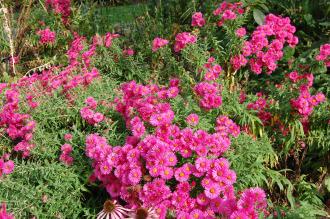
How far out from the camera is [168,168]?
8.16ft

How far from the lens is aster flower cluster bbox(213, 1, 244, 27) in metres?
3.74

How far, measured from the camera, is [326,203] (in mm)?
3256

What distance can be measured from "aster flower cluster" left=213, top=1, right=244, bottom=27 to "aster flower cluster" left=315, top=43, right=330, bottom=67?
30.5 inches

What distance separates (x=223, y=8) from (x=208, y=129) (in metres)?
1.43

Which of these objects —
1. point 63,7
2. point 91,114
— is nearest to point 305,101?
point 91,114

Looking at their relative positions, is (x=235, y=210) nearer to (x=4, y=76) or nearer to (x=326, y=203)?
(x=326, y=203)

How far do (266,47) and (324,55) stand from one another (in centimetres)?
57

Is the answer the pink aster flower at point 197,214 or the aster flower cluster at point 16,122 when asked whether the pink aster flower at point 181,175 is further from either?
the aster flower cluster at point 16,122

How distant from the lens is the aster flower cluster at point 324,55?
A: 3225 mm

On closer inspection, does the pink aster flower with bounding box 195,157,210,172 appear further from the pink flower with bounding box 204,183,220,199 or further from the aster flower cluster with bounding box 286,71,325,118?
the aster flower cluster with bounding box 286,71,325,118

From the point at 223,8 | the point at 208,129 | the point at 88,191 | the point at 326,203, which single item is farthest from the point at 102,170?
the point at 223,8

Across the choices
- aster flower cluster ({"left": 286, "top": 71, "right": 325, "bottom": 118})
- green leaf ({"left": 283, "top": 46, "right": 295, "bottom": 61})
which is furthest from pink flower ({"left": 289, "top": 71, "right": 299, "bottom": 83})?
green leaf ({"left": 283, "top": 46, "right": 295, "bottom": 61})

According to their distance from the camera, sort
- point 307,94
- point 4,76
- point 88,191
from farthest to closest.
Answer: point 4,76 → point 307,94 → point 88,191

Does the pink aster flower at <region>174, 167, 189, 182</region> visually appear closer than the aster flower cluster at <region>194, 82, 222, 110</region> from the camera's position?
Yes
